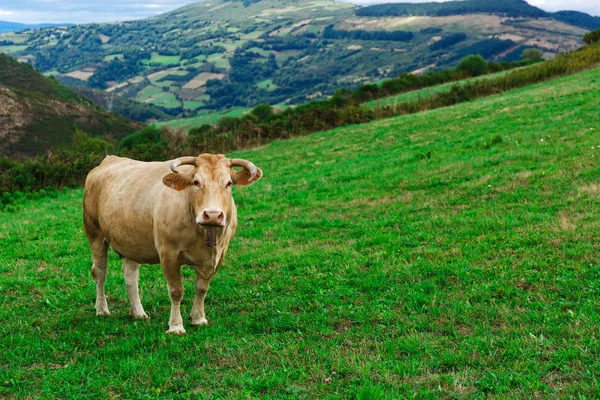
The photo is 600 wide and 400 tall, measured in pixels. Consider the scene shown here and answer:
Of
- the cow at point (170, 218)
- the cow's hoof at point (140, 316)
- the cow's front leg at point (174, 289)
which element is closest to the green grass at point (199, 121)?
the cow at point (170, 218)

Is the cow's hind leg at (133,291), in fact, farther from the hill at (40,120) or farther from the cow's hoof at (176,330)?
the hill at (40,120)

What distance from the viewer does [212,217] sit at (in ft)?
21.1

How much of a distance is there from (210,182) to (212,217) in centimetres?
64

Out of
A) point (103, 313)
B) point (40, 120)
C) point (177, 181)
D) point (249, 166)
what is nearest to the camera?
point (177, 181)

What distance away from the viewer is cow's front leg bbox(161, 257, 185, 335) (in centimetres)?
760

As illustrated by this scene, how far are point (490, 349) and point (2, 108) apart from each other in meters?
134

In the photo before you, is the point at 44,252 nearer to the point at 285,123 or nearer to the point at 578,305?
the point at 578,305

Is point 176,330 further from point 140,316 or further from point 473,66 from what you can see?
point 473,66

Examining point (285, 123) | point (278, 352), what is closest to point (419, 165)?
point (278, 352)

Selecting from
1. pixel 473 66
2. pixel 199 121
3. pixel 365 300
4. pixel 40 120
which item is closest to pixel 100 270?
pixel 365 300

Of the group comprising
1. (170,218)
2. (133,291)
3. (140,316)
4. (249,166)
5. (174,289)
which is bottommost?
(140,316)

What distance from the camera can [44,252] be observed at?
13.1 meters

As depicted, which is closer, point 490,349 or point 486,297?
point 490,349

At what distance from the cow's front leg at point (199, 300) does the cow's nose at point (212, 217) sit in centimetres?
167
